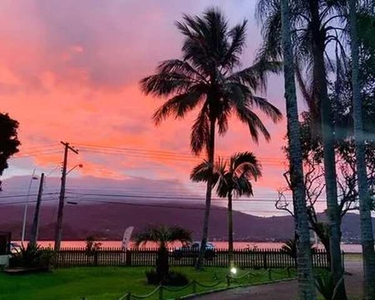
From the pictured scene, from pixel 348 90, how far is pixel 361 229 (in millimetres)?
6345

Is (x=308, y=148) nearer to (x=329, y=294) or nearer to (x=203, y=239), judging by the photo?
(x=203, y=239)

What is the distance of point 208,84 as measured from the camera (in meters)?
27.4

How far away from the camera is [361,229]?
39.1 ft

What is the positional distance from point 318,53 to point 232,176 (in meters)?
14.1

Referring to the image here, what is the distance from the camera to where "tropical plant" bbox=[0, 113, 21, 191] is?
29.9 m

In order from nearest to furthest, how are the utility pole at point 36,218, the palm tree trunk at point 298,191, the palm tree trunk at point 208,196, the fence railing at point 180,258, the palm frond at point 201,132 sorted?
1. the palm tree trunk at point 298,191
2. the palm tree trunk at point 208,196
3. the palm frond at point 201,132
4. the fence railing at point 180,258
5. the utility pole at point 36,218

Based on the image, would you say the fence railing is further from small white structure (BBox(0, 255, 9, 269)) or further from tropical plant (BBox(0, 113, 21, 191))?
tropical plant (BBox(0, 113, 21, 191))

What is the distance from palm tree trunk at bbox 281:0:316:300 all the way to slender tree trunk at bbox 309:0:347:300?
419cm

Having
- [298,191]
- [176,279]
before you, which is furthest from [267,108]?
[298,191]

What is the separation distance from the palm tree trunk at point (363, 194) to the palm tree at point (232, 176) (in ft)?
49.4

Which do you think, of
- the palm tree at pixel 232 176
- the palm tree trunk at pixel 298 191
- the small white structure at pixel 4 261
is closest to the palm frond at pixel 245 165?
the palm tree at pixel 232 176

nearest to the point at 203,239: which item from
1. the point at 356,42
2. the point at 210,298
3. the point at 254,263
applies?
the point at 254,263

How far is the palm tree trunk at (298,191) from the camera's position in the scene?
9492mm

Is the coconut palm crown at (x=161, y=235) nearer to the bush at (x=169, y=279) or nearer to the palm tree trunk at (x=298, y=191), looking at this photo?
the bush at (x=169, y=279)
